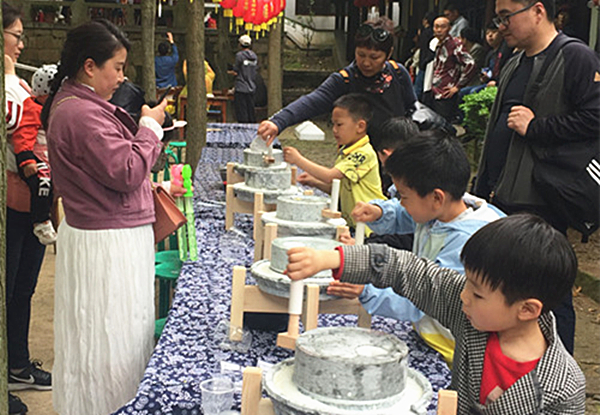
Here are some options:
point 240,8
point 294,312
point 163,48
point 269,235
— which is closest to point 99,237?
point 269,235

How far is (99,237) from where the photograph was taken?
8.79ft

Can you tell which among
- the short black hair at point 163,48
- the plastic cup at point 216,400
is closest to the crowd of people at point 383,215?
the plastic cup at point 216,400

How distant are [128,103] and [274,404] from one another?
9.91 ft

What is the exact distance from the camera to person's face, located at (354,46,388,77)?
3576mm

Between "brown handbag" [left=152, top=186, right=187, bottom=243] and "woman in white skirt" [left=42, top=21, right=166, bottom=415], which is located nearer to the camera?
"woman in white skirt" [left=42, top=21, right=166, bottom=415]

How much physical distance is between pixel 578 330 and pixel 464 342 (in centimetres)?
379

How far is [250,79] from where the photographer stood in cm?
1377

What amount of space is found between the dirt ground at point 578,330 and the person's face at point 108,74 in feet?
5.97

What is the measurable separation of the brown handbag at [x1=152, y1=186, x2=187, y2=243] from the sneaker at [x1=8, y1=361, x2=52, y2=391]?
1.43 m

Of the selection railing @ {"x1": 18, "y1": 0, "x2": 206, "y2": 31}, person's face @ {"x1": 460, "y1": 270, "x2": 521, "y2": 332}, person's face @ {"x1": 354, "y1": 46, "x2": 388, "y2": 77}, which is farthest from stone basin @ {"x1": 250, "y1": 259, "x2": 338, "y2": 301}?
railing @ {"x1": 18, "y1": 0, "x2": 206, "y2": 31}

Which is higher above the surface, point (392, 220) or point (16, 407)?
point (392, 220)

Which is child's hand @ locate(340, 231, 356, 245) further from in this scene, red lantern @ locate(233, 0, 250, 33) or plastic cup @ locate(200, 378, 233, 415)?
red lantern @ locate(233, 0, 250, 33)

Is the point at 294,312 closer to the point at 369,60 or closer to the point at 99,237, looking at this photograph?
the point at 99,237

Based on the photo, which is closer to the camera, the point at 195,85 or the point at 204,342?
the point at 204,342
